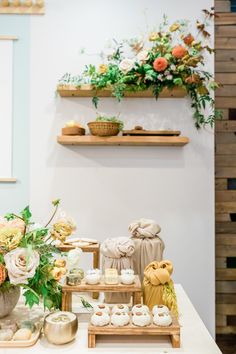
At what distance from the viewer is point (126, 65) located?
90.0 inches

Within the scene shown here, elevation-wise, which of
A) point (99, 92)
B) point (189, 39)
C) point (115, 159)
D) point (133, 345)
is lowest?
point (133, 345)

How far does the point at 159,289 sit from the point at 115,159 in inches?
53.0

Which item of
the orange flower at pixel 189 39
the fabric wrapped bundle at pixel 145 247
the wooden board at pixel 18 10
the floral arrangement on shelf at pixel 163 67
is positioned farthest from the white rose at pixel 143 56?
the fabric wrapped bundle at pixel 145 247

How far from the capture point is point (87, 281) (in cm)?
120

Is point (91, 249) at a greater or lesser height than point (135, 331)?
greater

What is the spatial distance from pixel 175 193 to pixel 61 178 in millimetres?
785

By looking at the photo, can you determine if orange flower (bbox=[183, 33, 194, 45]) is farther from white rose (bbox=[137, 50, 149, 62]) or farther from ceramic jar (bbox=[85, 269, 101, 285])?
ceramic jar (bbox=[85, 269, 101, 285])

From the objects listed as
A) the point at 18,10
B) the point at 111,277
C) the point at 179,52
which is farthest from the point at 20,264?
the point at 18,10

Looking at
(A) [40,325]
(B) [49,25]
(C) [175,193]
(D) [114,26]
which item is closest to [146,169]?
(C) [175,193]

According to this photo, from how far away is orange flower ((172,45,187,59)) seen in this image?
226 cm

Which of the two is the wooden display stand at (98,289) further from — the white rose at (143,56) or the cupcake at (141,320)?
the white rose at (143,56)

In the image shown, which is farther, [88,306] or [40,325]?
[88,306]

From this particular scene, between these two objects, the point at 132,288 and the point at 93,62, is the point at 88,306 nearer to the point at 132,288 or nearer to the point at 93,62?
the point at 132,288

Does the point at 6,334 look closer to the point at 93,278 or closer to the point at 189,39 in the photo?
the point at 93,278
